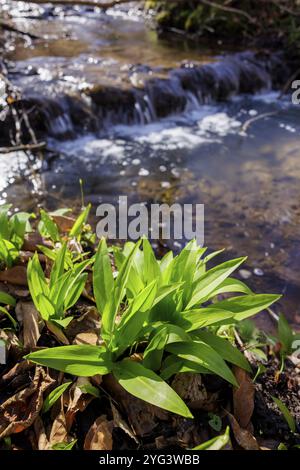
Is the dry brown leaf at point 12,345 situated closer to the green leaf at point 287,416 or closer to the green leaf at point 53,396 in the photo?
the green leaf at point 53,396

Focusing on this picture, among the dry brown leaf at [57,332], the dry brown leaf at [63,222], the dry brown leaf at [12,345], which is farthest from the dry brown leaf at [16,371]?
the dry brown leaf at [63,222]

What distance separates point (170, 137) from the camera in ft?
21.3

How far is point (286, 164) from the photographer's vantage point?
5676 mm

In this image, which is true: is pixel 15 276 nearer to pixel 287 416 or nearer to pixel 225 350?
pixel 225 350

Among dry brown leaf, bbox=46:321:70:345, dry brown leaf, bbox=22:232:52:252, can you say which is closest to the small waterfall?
dry brown leaf, bbox=22:232:52:252

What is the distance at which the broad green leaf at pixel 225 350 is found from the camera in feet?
5.63

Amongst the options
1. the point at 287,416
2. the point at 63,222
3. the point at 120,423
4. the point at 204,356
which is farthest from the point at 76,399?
the point at 63,222

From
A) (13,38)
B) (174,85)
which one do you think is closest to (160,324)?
(174,85)

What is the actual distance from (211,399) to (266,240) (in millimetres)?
2790

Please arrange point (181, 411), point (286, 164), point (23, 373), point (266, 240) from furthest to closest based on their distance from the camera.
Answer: point (286, 164)
point (266, 240)
point (23, 373)
point (181, 411)

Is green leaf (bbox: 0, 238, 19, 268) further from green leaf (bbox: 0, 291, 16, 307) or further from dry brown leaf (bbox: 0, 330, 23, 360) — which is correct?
dry brown leaf (bbox: 0, 330, 23, 360)

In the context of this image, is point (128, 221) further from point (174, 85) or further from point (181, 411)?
point (174, 85)

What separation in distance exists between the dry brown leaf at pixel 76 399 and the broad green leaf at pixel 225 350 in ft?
1.66

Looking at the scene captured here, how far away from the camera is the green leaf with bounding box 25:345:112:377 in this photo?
5.03 ft
